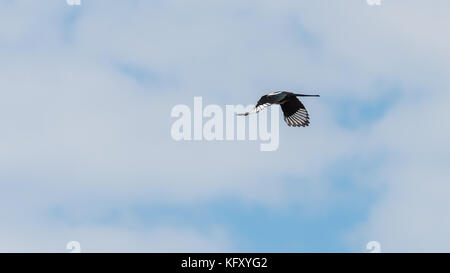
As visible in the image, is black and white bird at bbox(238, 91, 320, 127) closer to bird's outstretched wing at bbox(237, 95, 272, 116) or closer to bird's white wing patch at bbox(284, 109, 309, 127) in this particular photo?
bird's white wing patch at bbox(284, 109, 309, 127)

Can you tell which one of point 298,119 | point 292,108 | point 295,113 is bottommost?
point 298,119

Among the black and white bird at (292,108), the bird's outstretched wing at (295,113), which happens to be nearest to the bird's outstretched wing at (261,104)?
the black and white bird at (292,108)

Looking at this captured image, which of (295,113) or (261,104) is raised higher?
(295,113)

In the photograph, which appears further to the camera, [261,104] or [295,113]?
[295,113]

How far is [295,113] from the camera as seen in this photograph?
42125mm

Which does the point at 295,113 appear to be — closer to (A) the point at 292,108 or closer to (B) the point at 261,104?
(A) the point at 292,108

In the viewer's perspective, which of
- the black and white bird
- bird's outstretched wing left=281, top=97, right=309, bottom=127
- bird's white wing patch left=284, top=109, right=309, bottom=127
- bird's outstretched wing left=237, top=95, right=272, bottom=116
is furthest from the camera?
bird's white wing patch left=284, top=109, right=309, bottom=127

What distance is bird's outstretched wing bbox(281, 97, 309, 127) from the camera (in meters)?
41.7

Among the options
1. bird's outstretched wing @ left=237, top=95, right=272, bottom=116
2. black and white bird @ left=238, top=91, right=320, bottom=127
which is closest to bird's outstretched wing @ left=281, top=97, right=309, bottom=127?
black and white bird @ left=238, top=91, right=320, bottom=127

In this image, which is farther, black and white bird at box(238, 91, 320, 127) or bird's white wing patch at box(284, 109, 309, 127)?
bird's white wing patch at box(284, 109, 309, 127)

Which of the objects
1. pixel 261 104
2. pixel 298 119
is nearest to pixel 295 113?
pixel 298 119
